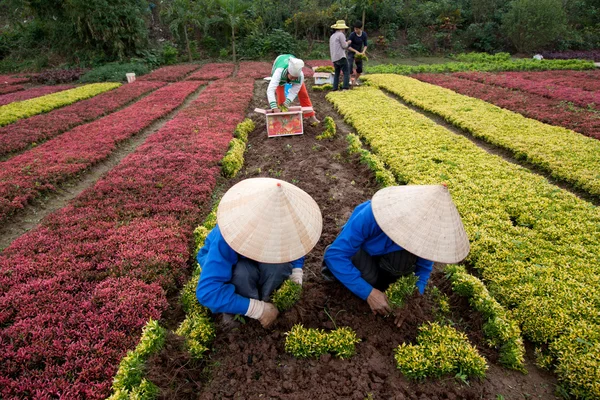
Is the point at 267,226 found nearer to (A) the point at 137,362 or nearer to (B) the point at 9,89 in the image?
(A) the point at 137,362

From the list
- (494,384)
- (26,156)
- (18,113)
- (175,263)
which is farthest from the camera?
(18,113)

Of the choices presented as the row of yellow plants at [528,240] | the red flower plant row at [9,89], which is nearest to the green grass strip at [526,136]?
the row of yellow plants at [528,240]

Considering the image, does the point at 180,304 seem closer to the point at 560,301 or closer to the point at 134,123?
the point at 560,301

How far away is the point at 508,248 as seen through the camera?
4770mm

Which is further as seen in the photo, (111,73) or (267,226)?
(111,73)

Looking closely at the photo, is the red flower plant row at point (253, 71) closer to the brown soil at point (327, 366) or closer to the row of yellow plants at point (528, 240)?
the row of yellow plants at point (528, 240)

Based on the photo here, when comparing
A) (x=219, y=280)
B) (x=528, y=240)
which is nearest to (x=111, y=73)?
(x=219, y=280)

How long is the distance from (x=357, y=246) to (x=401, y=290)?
66cm

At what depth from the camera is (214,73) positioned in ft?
72.9

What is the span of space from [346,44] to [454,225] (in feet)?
40.4

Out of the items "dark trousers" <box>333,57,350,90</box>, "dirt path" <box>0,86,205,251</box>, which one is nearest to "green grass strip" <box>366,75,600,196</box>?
"dark trousers" <box>333,57,350,90</box>

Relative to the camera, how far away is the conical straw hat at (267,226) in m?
2.71

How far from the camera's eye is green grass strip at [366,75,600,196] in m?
6.91

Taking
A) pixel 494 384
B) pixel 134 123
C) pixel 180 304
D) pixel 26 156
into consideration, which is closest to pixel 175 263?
pixel 180 304
